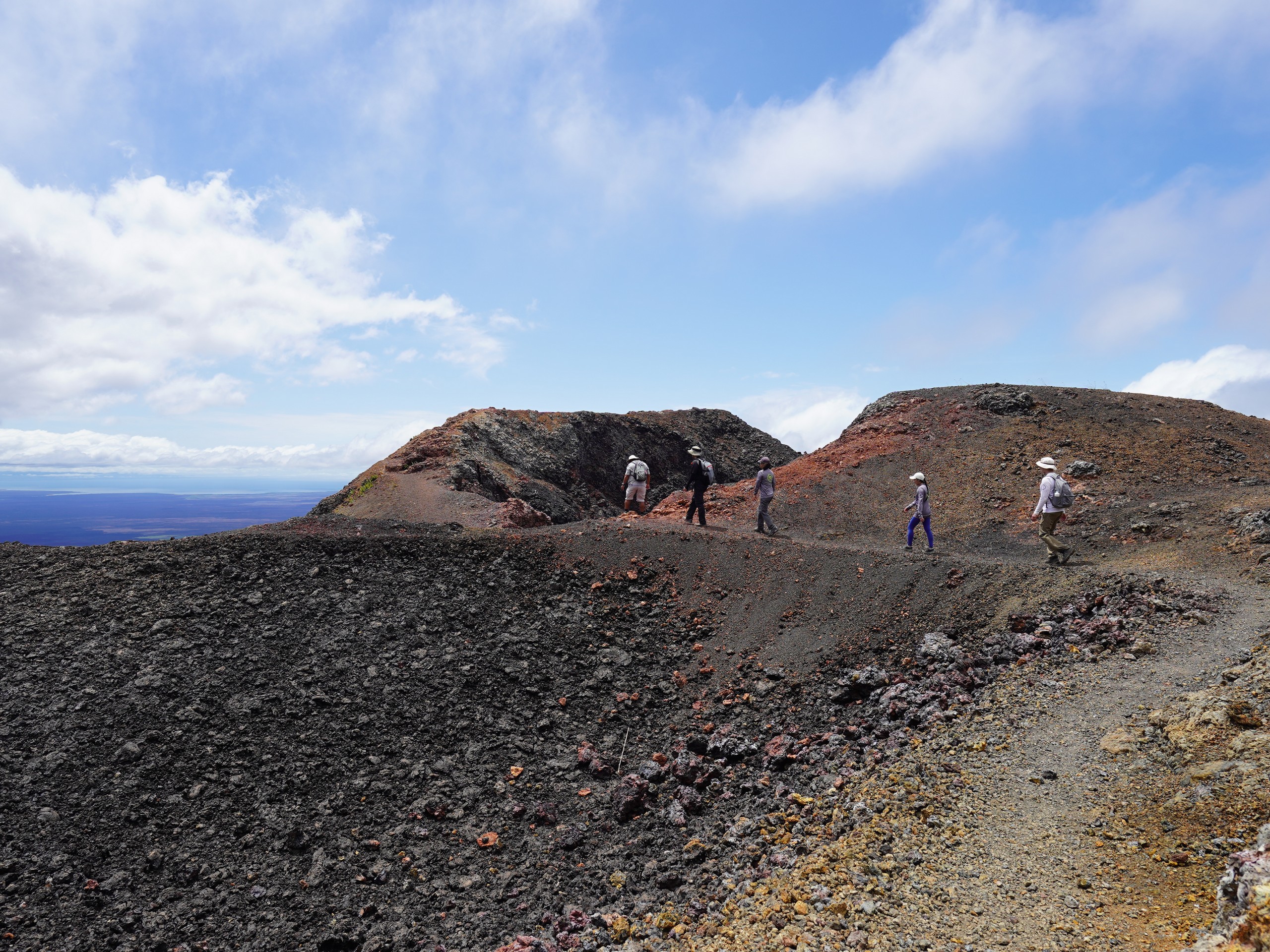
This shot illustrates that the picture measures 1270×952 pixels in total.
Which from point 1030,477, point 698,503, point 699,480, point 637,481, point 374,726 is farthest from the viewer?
point 1030,477

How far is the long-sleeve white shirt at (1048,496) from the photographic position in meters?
11.4

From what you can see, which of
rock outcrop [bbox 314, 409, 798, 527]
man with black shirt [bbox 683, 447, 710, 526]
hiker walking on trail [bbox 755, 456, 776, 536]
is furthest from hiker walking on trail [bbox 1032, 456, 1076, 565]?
rock outcrop [bbox 314, 409, 798, 527]

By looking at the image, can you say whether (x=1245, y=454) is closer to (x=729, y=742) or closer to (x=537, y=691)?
(x=729, y=742)

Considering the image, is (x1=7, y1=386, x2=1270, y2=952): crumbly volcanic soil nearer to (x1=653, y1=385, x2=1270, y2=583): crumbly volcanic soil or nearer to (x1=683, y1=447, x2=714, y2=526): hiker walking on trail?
(x1=653, y1=385, x2=1270, y2=583): crumbly volcanic soil

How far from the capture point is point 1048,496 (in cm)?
1144

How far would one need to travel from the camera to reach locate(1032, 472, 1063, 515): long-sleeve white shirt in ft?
37.3

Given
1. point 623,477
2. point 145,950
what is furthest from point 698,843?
point 623,477

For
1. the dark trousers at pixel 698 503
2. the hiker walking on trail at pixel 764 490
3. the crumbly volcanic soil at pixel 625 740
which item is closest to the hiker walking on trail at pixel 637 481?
the dark trousers at pixel 698 503

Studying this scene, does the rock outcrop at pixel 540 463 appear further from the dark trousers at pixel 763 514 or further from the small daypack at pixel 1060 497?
the small daypack at pixel 1060 497

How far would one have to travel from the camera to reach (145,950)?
596cm

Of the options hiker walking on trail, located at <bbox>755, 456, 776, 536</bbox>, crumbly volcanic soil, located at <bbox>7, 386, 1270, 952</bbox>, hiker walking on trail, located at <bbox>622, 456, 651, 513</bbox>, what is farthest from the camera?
hiker walking on trail, located at <bbox>622, 456, 651, 513</bbox>

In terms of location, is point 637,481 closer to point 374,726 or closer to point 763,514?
point 763,514

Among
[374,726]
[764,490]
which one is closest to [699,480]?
[764,490]

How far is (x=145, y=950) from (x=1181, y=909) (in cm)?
815
